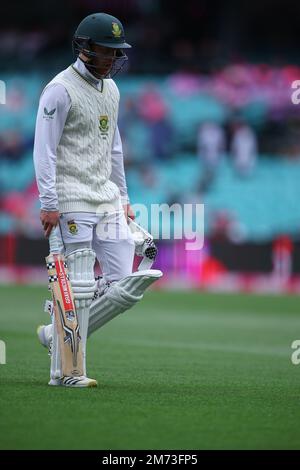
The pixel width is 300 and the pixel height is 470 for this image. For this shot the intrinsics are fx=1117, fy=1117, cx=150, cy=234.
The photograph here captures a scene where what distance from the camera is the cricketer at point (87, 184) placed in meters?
6.78

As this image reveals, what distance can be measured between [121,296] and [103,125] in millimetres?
1091

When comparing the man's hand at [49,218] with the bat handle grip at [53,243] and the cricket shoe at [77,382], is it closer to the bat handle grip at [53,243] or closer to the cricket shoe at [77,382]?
the bat handle grip at [53,243]

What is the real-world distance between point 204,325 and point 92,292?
6283 mm

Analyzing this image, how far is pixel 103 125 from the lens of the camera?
7.09 metres

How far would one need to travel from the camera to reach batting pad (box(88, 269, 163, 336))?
7004 millimetres

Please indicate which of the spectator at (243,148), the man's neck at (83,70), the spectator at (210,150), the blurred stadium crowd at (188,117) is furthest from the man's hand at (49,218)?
the spectator at (243,148)

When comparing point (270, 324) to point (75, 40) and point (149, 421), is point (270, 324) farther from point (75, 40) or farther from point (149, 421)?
point (149, 421)

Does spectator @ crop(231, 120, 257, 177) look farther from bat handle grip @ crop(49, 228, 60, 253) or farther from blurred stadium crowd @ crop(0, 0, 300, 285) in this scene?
bat handle grip @ crop(49, 228, 60, 253)

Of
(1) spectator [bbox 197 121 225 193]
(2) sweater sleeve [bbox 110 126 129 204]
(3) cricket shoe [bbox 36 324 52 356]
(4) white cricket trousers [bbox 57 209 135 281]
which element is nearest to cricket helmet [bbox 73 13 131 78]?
(2) sweater sleeve [bbox 110 126 129 204]

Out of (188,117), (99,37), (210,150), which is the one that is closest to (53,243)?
(99,37)

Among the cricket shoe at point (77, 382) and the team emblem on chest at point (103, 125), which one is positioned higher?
the team emblem on chest at point (103, 125)

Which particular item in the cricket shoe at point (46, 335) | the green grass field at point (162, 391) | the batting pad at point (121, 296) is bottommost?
the green grass field at point (162, 391)

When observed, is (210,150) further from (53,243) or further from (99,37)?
(53,243)

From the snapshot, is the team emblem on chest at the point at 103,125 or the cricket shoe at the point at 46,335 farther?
Answer: the cricket shoe at the point at 46,335
